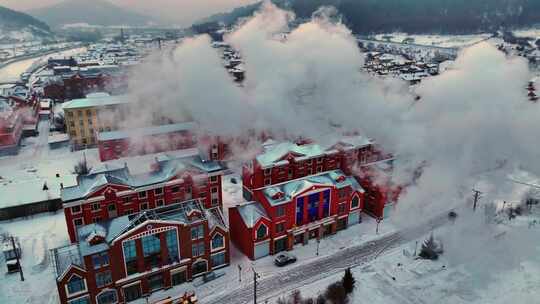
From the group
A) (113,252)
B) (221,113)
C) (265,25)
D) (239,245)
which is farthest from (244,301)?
(265,25)

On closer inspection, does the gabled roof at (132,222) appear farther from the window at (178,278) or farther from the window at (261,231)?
the window at (178,278)

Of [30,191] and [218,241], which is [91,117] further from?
[218,241]

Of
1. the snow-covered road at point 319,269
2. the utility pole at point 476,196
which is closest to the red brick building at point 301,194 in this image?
the snow-covered road at point 319,269

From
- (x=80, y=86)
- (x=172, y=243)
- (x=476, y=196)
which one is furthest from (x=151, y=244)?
(x=80, y=86)

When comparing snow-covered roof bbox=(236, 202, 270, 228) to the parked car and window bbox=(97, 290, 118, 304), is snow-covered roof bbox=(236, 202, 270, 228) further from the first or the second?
window bbox=(97, 290, 118, 304)

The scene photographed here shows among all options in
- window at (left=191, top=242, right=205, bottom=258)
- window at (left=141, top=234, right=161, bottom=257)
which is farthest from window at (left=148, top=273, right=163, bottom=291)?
window at (left=191, top=242, right=205, bottom=258)

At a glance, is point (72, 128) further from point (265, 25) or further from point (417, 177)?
point (417, 177)
